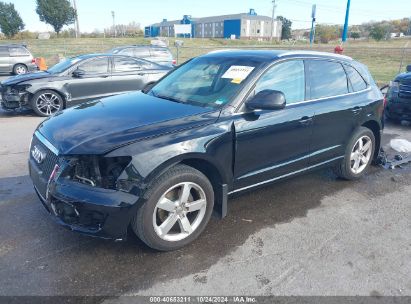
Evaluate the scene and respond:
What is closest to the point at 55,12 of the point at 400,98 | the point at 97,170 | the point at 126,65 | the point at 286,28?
the point at 126,65

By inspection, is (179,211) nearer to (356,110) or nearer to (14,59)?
(356,110)

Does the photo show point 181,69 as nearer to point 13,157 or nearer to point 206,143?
point 206,143

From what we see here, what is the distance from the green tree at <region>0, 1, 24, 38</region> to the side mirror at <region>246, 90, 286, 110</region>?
5965 cm

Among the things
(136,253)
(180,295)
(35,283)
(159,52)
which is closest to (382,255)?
(180,295)

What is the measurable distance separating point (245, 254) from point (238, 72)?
1.81 m

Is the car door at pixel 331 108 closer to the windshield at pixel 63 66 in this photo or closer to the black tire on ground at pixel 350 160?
the black tire on ground at pixel 350 160

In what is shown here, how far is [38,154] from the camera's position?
10.5 feet

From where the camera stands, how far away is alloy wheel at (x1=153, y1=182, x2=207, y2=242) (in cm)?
300

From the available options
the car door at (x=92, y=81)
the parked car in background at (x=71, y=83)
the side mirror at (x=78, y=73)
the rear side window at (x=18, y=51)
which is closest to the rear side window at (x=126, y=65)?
the parked car in background at (x=71, y=83)

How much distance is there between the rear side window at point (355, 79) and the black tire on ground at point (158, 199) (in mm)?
2556

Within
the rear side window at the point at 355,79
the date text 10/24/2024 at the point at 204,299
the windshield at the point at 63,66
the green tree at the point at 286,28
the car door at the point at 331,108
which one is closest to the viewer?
the date text 10/24/2024 at the point at 204,299

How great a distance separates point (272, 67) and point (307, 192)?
1695 millimetres

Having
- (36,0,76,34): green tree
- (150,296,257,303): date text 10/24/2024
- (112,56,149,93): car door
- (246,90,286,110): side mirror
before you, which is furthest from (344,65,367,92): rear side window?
(36,0,76,34): green tree

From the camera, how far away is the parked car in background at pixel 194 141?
2748 millimetres
